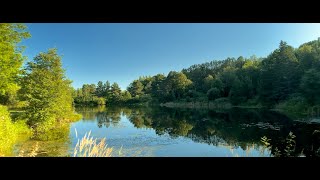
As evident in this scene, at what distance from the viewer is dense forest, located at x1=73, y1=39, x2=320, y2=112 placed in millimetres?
26891

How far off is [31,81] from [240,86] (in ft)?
80.0

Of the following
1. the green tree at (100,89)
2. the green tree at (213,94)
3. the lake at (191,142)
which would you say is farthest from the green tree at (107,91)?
the lake at (191,142)

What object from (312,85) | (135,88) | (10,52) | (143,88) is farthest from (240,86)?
(10,52)

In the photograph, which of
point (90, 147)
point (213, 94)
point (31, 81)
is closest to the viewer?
point (90, 147)

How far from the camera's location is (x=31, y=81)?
517 inches

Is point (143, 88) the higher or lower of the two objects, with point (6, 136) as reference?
higher

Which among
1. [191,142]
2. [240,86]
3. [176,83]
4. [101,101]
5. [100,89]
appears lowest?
[191,142]

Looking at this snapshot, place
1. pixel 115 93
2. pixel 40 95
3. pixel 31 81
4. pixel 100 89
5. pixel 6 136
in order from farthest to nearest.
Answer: pixel 115 93, pixel 100 89, pixel 31 81, pixel 40 95, pixel 6 136

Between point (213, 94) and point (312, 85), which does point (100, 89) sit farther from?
point (312, 85)

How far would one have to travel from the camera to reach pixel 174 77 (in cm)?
4075

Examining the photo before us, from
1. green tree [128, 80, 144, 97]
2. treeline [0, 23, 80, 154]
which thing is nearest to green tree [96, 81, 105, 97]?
green tree [128, 80, 144, 97]

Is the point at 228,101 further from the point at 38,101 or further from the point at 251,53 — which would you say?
the point at 38,101
